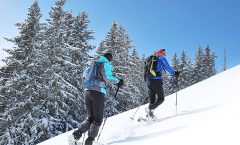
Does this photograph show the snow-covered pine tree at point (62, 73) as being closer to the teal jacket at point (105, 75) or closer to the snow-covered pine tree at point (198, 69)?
the teal jacket at point (105, 75)

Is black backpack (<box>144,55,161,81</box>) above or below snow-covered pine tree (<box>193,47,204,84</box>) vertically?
below

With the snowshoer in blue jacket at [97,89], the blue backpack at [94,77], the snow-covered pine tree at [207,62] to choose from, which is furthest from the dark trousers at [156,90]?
the snow-covered pine tree at [207,62]

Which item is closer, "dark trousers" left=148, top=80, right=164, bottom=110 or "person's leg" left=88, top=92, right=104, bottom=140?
"person's leg" left=88, top=92, right=104, bottom=140

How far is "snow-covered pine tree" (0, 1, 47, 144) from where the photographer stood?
24.4 m

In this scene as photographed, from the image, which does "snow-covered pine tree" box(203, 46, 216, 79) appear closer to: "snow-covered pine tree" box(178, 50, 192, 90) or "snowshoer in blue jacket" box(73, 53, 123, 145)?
"snow-covered pine tree" box(178, 50, 192, 90)

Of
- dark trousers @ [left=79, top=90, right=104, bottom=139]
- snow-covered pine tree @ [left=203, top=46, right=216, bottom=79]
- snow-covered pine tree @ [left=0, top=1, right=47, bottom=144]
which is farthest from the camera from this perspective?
snow-covered pine tree @ [left=203, top=46, right=216, bottom=79]

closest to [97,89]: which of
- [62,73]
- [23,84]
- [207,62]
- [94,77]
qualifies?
[94,77]

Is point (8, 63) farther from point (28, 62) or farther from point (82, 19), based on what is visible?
point (82, 19)

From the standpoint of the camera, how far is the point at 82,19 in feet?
119

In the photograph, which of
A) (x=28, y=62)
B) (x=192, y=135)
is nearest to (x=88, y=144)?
(x=192, y=135)

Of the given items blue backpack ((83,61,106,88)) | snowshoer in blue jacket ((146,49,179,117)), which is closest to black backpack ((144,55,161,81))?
snowshoer in blue jacket ((146,49,179,117))

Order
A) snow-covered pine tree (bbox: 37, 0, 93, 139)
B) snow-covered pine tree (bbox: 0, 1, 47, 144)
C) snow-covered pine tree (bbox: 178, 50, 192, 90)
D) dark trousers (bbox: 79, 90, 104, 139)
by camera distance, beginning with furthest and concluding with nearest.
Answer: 1. snow-covered pine tree (bbox: 178, 50, 192, 90)
2. snow-covered pine tree (bbox: 37, 0, 93, 139)
3. snow-covered pine tree (bbox: 0, 1, 47, 144)
4. dark trousers (bbox: 79, 90, 104, 139)

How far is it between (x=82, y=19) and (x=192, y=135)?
31.4 m

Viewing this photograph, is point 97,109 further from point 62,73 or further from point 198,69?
point 198,69
